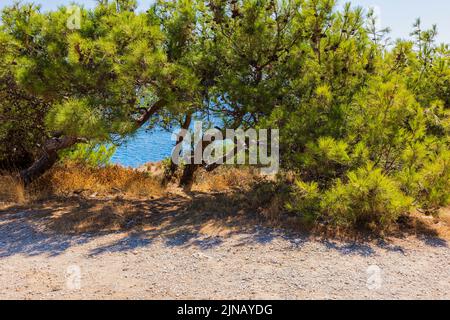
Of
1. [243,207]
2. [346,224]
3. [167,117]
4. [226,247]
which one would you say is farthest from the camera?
[167,117]

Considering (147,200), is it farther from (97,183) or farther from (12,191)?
(12,191)

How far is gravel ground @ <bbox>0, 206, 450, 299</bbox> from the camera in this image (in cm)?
385

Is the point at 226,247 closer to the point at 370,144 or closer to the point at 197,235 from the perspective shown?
the point at 197,235

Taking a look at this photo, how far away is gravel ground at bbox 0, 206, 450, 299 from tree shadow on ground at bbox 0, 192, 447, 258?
0.03 metres

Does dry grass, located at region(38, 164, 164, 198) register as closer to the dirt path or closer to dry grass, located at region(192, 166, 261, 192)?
dry grass, located at region(192, 166, 261, 192)

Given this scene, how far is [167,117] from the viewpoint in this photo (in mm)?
8062

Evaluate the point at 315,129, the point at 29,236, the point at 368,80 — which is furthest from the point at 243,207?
the point at 29,236

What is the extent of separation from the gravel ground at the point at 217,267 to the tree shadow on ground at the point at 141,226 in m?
0.03

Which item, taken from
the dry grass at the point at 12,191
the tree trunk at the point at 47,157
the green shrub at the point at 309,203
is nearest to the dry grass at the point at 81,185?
the dry grass at the point at 12,191

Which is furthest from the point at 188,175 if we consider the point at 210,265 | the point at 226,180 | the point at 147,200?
the point at 210,265

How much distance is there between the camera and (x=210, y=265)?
14.5 ft

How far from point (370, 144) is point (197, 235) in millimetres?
2451

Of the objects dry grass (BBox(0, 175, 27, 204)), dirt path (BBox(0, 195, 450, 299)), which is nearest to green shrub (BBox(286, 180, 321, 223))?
dirt path (BBox(0, 195, 450, 299))

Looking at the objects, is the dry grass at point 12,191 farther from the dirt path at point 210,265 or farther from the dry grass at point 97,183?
the dirt path at point 210,265
